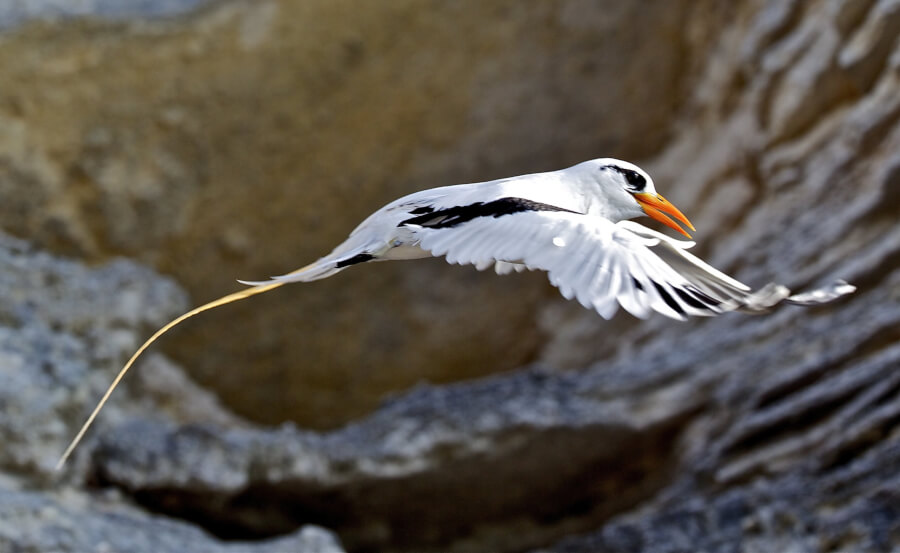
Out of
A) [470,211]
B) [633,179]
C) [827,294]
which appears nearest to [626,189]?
[633,179]

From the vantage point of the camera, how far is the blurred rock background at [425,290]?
11.9ft

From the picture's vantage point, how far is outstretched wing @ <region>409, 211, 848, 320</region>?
7.13 feet

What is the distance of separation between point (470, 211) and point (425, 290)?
2.74m

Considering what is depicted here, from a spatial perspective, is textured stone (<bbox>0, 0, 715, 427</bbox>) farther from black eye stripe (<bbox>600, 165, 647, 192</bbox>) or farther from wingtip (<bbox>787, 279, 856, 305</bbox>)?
wingtip (<bbox>787, 279, 856, 305</bbox>)

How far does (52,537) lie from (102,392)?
647 millimetres

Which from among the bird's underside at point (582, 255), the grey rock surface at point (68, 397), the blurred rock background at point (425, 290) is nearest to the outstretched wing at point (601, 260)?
the bird's underside at point (582, 255)

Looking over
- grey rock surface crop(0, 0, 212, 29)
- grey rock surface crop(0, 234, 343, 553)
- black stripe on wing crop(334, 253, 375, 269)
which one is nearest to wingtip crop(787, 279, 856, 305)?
black stripe on wing crop(334, 253, 375, 269)

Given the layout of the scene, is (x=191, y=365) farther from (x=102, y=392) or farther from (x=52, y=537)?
(x=52, y=537)

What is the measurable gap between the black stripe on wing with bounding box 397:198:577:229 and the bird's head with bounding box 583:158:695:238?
0.17 metres

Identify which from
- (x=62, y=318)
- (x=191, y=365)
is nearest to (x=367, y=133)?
(x=191, y=365)

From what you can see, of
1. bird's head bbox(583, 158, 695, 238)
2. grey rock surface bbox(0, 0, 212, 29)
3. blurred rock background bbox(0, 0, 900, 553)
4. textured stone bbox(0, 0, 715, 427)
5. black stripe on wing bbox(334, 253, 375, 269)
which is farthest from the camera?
textured stone bbox(0, 0, 715, 427)

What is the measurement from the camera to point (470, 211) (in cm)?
249

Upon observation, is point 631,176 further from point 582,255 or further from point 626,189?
point 582,255

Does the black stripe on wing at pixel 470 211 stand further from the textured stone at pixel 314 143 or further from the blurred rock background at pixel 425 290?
the textured stone at pixel 314 143
